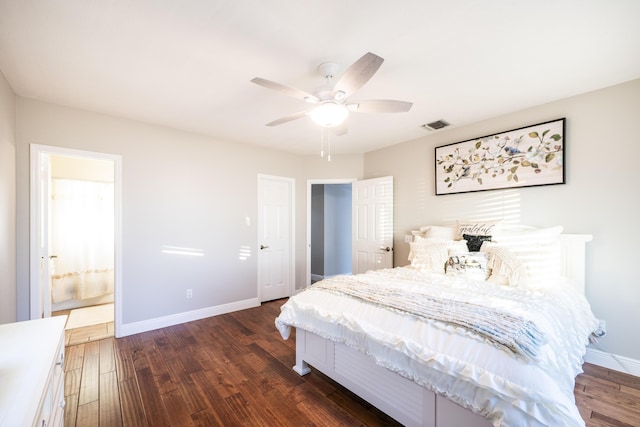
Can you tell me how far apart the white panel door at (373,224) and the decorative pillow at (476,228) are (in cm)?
109

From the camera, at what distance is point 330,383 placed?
2.27 meters

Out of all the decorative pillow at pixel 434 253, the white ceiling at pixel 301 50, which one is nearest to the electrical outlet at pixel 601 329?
the decorative pillow at pixel 434 253

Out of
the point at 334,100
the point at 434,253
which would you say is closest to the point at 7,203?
the point at 334,100

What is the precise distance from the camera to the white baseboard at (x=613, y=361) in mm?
2365

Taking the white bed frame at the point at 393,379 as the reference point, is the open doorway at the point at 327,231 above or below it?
above

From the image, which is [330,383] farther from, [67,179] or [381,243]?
[67,179]

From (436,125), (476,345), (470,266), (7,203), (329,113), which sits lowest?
(476,345)

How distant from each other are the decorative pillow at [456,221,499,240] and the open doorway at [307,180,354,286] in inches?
121

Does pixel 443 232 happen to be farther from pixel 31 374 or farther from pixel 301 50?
pixel 31 374

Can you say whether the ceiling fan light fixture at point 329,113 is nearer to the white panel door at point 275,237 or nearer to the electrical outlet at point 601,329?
the white panel door at point 275,237

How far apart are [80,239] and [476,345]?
5.19 metres

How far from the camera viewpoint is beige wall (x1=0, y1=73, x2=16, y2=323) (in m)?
2.21

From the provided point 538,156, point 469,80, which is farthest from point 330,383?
point 538,156

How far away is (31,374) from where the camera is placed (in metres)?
1.05
